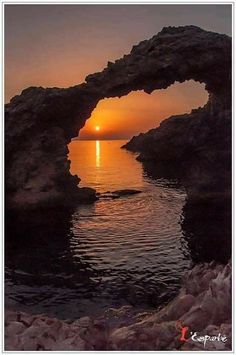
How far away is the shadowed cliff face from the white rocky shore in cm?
2395

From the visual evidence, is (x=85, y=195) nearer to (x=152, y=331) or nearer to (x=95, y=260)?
(x=95, y=260)

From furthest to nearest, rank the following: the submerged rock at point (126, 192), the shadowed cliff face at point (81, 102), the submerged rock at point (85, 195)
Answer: the submerged rock at point (126, 192)
the submerged rock at point (85, 195)
the shadowed cliff face at point (81, 102)

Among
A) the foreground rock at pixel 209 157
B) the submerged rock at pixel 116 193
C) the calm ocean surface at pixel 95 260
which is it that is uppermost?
the foreground rock at pixel 209 157

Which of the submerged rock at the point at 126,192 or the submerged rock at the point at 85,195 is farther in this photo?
the submerged rock at the point at 126,192

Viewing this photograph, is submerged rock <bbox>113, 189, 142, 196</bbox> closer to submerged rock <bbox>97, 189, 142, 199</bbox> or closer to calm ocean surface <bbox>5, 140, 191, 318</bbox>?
submerged rock <bbox>97, 189, 142, 199</bbox>

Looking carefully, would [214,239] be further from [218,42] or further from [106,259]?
[218,42]

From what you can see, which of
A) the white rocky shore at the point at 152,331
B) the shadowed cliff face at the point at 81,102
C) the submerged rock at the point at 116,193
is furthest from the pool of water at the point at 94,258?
the submerged rock at the point at 116,193

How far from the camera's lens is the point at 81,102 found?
128ft

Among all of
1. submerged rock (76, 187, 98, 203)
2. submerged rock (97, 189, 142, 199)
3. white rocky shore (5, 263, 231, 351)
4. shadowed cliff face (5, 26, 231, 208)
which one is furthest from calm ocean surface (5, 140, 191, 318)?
submerged rock (97, 189, 142, 199)

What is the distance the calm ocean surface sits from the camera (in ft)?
62.1

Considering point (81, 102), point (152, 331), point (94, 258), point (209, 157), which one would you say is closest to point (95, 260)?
point (94, 258)

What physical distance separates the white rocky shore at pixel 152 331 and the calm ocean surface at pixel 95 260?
3819mm

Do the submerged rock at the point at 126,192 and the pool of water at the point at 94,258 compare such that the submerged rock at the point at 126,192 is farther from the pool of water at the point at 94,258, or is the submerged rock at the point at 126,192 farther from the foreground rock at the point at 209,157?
the pool of water at the point at 94,258

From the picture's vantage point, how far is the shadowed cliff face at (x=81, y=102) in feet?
113
